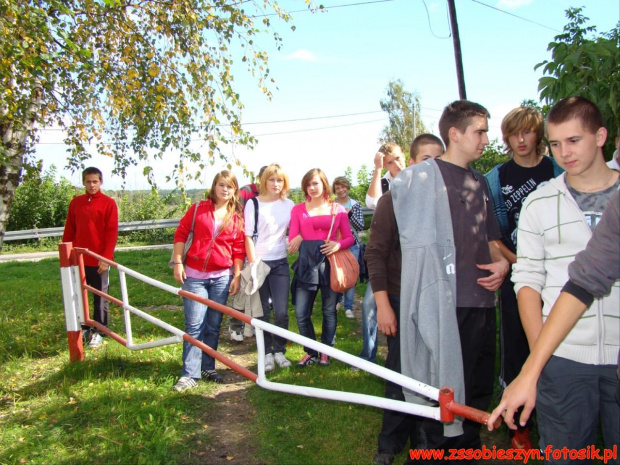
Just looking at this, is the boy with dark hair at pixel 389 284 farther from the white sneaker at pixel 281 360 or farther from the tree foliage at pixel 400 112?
the tree foliage at pixel 400 112

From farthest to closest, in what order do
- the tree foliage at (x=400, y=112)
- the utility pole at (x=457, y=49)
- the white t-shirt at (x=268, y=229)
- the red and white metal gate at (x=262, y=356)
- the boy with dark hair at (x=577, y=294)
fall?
1. the tree foliage at (x=400, y=112)
2. the utility pole at (x=457, y=49)
3. the white t-shirt at (x=268, y=229)
4. the red and white metal gate at (x=262, y=356)
5. the boy with dark hair at (x=577, y=294)

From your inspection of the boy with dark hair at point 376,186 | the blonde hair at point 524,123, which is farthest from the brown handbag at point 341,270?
the blonde hair at point 524,123

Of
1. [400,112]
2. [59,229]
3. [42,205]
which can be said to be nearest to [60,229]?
[59,229]

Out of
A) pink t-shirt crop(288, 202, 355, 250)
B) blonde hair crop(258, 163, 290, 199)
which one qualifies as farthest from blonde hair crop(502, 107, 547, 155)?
blonde hair crop(258, 163, 290, 199)

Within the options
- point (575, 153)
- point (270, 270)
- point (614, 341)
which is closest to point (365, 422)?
point (270, 270)

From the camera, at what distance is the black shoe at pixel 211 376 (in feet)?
15.3

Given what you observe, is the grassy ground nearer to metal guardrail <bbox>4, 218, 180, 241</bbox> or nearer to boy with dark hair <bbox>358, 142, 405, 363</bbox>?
boy with dark hair <bbox>358, 142, 405, 363</bbox>

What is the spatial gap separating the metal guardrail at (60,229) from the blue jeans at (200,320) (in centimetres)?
1565

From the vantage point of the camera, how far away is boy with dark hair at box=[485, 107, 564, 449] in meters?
3.28

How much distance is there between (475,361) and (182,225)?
282 centimetres

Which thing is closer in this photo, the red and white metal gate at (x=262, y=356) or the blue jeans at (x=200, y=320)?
the red and white metal gate at (x=262, y=356)

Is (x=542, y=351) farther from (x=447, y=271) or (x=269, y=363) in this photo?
(x=269, y=363)

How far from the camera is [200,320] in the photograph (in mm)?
4383

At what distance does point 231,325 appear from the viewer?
19.9ft
